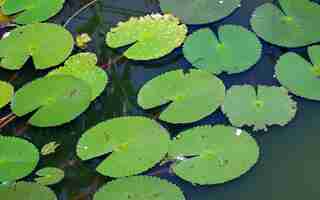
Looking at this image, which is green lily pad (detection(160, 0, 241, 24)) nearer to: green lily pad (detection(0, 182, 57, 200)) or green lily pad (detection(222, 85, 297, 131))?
green lily pad (detection(222, 85, 297, 131))

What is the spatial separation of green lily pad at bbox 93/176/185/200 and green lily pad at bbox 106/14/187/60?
44 cm

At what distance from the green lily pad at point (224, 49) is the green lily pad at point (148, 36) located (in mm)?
48

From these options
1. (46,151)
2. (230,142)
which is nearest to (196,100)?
(230,142)

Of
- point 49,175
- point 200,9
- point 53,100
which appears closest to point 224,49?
point 200,9

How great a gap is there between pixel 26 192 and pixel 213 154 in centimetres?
48

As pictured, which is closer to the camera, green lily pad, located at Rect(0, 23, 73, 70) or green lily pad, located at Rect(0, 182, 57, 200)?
Result: green lily pad, located at Rect(0, 182, 57, 200)

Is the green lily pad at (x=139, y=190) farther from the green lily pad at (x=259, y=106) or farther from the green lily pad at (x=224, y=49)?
the green lily pad at (x=224, y=49)

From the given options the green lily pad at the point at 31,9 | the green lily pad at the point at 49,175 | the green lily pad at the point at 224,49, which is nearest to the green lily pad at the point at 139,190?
the green lily pad at the point at 49,175

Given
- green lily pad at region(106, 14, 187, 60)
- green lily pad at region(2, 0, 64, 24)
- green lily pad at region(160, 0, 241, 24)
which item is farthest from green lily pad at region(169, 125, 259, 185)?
green lily pad at region(2, 0, 64, 24)

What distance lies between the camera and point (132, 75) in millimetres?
1876

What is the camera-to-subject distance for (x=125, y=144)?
64.0 inches

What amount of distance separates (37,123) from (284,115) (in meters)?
0.68

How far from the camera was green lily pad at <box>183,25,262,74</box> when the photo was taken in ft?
5.89

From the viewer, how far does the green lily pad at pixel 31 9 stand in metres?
2.00
